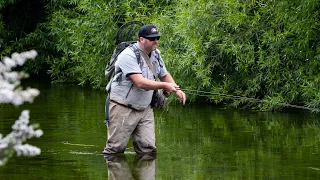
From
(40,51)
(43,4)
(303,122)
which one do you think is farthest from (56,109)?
(43,4)

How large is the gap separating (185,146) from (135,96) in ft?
6.78

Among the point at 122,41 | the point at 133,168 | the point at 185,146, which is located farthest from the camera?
the point at 185,146

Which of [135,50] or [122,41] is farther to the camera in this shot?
[122,41]

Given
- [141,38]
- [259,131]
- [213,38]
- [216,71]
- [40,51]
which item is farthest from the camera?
[40,51]

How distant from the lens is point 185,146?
415 inches

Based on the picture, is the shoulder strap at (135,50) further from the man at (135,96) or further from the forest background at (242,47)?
the forest background at (242,47)

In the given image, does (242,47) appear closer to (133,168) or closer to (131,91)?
(131,91)

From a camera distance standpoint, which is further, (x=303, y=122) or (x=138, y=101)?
(x=303, y=122)

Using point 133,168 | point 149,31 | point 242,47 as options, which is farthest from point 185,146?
point 242,47

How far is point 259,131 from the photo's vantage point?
40.3 feet

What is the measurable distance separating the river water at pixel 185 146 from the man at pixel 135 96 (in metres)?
0.24

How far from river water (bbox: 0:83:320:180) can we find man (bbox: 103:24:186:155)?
236 millimetres

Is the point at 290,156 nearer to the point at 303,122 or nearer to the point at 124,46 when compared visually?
the point at 124,46

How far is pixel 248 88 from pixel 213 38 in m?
1.17
